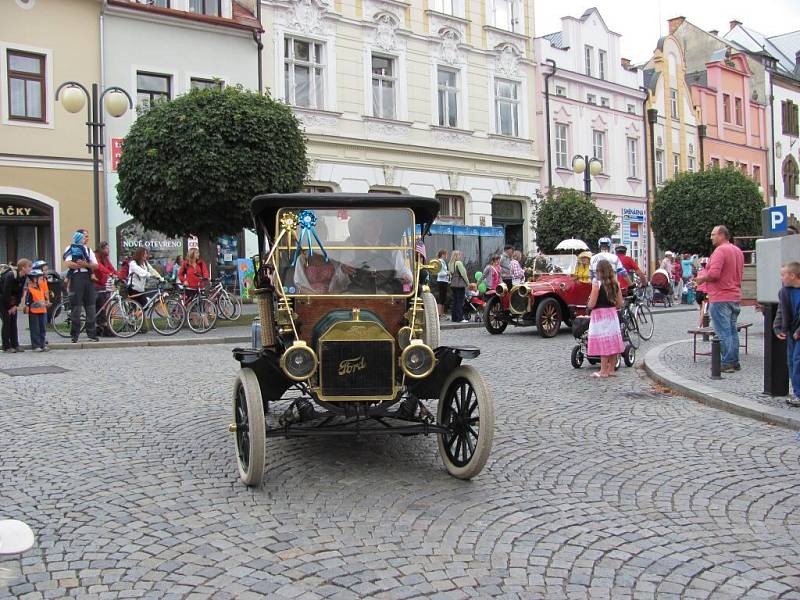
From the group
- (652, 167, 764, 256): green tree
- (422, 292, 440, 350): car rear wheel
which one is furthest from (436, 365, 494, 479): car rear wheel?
(652, 167, 764, 256): green tree

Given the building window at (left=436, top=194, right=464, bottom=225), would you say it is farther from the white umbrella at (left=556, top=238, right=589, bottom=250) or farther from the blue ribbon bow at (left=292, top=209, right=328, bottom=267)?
the blue ribbon bow at (left=292, top=209, right=328, bottom=267)

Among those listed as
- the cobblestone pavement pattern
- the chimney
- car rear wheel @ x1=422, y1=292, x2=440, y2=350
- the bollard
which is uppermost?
the chimney

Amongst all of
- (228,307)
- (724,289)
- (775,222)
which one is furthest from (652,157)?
(775,222)

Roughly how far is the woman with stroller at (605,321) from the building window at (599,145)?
2599 cm

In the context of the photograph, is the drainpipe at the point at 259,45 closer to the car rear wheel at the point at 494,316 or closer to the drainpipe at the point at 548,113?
the car rear wheel at the point at 494,316

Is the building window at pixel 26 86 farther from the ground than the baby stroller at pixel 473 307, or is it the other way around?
the building window at pixel 26 86

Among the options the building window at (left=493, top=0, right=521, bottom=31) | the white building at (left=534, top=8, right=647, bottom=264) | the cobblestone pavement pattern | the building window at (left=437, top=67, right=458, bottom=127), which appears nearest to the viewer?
the cobblestone pavement pattern

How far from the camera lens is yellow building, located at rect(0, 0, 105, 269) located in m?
20.6

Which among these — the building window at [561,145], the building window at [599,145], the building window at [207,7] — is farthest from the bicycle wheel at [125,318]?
the building window at [599,145]

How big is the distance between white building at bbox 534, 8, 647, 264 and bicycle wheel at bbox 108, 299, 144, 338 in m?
20.5

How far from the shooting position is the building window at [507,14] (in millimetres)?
31359

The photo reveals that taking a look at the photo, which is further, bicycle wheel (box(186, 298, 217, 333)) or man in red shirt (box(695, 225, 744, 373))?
bicycle wheel (box(186, 298, 217, 333))

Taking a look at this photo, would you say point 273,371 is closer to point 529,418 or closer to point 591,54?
point 529,418

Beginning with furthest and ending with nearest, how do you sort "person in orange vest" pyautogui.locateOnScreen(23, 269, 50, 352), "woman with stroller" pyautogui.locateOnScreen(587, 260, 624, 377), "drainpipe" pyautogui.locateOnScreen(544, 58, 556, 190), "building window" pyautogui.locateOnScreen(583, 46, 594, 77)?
"building window" pyautogui.locateOnScreen(583, 46, 594, 77)
"drainpipe" pyautogui.locateOnScreen(544, 58, 556, 190)
"person in orange vest" pyautogui.locateOnScreen(23, 269, 50, 352)
"woman with stroller" pyautogui.locateOnScreen(587, 260, 624, 377)
